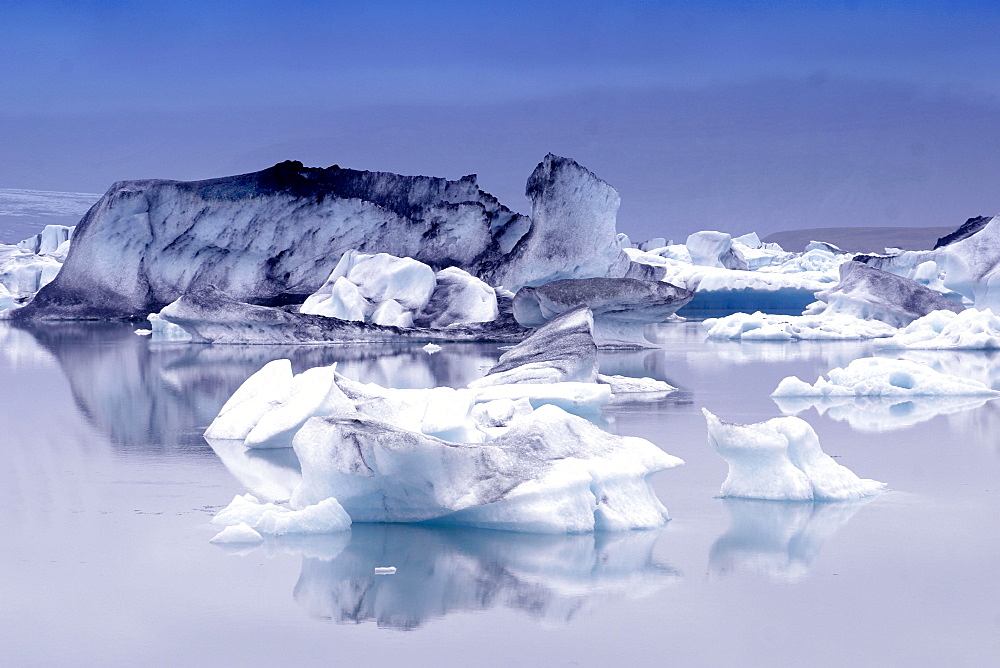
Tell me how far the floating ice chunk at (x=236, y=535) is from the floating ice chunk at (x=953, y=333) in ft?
37.1

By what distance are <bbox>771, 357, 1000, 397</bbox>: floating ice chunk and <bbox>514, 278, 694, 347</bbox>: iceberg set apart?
3767 mm

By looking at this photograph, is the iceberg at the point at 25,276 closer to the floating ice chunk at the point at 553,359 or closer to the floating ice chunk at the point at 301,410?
the floating ice chunk at the point at 553,359

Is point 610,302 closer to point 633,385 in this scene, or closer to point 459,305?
point 633,385

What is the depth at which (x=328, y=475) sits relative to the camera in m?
3.49

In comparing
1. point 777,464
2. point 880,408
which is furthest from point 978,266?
point 777,464

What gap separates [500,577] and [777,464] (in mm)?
1409

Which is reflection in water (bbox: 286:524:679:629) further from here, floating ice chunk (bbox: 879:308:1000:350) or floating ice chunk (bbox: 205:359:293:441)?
floating ice chunk (bbox: 879:308:1000:350)

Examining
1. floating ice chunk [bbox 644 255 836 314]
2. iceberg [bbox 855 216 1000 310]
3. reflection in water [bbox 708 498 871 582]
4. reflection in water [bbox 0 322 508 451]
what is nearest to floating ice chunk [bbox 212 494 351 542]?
reflection in water [bbox 708 498 871 582]

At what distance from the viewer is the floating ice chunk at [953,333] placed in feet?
43.2

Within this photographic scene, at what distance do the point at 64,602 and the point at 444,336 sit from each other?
1142cm

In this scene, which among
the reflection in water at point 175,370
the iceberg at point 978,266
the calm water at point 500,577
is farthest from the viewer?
the iceberg at point 978,266

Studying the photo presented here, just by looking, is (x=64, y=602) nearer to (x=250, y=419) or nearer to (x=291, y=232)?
(x=250, y=419)

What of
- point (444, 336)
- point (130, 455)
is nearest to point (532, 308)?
point (444, 336)

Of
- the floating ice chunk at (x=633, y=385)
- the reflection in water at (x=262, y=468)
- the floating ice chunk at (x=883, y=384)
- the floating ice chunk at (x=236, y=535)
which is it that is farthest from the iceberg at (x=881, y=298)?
the floating ice chunk at (x=236, y=535)
